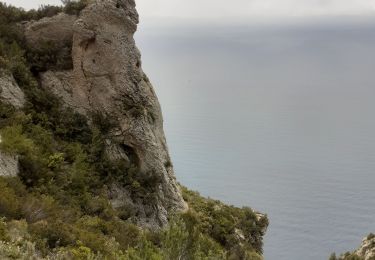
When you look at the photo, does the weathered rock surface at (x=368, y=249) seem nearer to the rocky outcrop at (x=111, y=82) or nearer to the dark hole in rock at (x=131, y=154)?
the rocky outcrop at (x=111, y=82)

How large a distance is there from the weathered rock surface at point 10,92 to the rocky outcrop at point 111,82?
63.1 inches

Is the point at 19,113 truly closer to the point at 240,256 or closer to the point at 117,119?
the point at 117,119

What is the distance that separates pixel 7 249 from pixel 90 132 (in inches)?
381

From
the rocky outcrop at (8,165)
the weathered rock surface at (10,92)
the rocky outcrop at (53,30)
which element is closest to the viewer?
the rocky outcrop at (8,165)

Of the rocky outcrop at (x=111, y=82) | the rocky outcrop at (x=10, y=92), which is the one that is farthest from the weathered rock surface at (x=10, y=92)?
the rocky outcrop at (x=111, y=82)

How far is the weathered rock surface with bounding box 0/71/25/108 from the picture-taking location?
54.3ft

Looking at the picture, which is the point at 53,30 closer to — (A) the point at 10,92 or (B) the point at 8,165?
(A) the point at 10,92

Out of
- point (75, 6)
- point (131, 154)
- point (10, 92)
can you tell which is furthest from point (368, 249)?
point (10, 92)

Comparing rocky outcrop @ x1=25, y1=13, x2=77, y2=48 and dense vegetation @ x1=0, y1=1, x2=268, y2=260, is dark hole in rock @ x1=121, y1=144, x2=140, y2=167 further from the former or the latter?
rocky outcrop @ x1=25, y1=13, x2=77, y2=48

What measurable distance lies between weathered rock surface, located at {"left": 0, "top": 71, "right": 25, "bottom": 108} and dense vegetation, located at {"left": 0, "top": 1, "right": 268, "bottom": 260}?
259 millimetres

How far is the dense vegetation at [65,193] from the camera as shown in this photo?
10367 millimetres

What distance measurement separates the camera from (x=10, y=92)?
16828 millimetres

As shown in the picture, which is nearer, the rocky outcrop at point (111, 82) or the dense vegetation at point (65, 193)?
the dense vegetation at point (65, 193)

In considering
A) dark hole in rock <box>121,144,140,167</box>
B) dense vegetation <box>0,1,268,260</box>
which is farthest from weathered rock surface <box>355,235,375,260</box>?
dark hole in rock <box>121,144,140,167</box>
